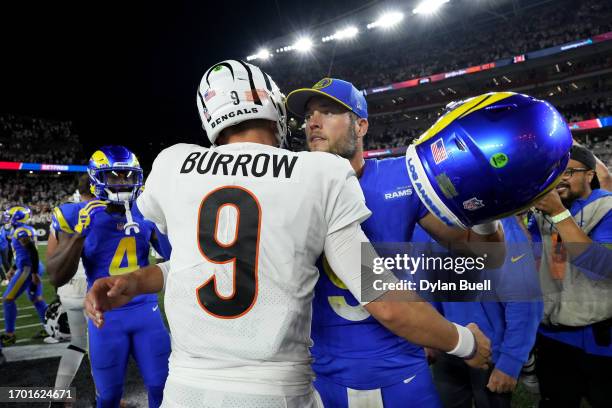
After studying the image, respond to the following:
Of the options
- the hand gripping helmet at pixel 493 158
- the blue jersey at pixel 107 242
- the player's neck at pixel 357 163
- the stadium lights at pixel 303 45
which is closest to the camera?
the hand gripping helmet at pixel 493 158

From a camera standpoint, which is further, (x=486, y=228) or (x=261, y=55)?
(x=261, y=55)

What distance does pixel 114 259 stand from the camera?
11.2 feet

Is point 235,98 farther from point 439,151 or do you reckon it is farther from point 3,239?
point 3,239

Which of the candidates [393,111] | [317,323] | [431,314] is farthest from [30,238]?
[393,111]

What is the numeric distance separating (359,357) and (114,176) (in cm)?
270

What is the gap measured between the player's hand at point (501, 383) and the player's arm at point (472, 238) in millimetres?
945

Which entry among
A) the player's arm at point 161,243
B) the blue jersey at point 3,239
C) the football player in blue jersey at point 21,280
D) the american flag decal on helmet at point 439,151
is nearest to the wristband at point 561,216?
the american flag decal on helmet at point 439,151

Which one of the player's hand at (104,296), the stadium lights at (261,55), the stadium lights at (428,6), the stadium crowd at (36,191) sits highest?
the stadium lights at (261,55)

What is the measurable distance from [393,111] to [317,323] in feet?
101

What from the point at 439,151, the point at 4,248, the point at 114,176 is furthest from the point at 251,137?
the point at 4,248

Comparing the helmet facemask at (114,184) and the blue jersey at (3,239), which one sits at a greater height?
the blue jersey at (3,239)

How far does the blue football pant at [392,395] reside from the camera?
162 cm

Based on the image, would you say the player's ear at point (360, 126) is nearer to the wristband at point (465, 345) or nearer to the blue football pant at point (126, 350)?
the wristband at point (465, 345)

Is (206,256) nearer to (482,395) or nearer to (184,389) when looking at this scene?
(184,389)
